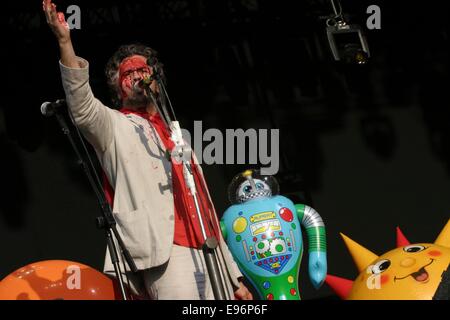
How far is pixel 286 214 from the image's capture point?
18.0 ft

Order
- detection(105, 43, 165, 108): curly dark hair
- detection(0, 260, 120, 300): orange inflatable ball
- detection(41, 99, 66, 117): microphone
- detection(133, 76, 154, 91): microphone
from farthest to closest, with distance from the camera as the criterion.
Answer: detection(105, 43, 165, 108): curly dark hair < detection(0, 260, 120, 300): orange inflatable ball < detection(133, 76, 154, 91): microphone < detection(41, 99, 66, 117): microphone

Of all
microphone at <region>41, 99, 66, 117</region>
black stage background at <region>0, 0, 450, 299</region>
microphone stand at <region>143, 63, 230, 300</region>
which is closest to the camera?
microphone stand at <region>143, 63, 230, 300</region>

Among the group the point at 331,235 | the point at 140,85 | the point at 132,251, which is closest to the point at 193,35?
the point at 331,235

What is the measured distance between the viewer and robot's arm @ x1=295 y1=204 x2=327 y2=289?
18.3 ft

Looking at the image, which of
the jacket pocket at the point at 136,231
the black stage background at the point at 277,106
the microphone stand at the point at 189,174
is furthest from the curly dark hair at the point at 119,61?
the black stage background at the point at 277,106

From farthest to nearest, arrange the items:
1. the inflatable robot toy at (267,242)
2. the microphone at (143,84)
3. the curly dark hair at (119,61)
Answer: the inflatable robot toy at (267,242) < the curly dark hair at (119,61) < the microphone at (143,84)

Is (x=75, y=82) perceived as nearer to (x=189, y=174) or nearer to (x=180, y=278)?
(x=189, y=174)

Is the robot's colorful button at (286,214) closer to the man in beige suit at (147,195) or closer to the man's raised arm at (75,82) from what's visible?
the man in beige suit at (147,195)

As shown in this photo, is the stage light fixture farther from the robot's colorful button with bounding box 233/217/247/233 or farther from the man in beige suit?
the man in beige suit

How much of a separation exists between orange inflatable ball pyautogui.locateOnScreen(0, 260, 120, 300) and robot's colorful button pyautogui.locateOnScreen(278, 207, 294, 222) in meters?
1.09

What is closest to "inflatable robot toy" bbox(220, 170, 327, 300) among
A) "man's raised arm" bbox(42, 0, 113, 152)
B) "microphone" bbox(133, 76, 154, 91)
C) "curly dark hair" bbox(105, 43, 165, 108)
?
"curly dark hair" bbox(105, 43, 165, 108)

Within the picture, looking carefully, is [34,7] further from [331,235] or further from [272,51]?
[331,235]

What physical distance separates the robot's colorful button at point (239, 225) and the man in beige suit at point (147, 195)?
782mm

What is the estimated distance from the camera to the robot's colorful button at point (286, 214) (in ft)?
17.9
